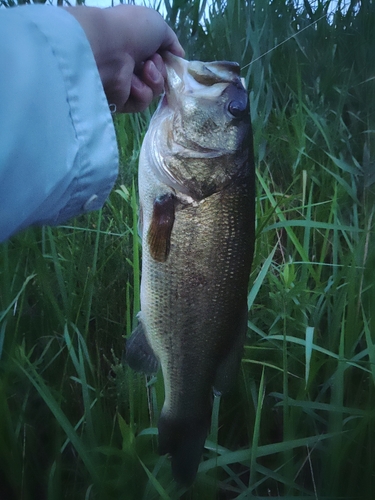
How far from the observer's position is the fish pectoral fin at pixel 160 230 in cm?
105

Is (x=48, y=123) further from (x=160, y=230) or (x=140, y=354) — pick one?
(x=140, y=354)

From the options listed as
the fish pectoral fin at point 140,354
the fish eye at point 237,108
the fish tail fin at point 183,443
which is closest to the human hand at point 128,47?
the fish eye at point 237,108

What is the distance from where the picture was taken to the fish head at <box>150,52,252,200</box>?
3.68 ft

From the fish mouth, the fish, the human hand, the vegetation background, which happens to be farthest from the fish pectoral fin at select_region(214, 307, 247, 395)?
the human hand

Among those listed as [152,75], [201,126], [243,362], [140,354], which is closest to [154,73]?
[152,75]

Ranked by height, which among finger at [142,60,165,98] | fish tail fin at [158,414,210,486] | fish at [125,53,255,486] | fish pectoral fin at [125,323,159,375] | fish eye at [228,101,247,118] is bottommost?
fish tail fin at [158,414,210,486]

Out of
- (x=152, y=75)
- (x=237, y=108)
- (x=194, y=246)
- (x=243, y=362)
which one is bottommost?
(x=243, y=362)

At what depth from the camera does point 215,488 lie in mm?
1114

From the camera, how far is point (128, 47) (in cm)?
120

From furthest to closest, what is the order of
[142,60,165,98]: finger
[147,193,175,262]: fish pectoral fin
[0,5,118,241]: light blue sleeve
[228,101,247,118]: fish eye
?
[142,60,165,98]: finger, [228,101,247,118]: fish eye, [147,193,175,262]: fish pectoral fin, [0,5,118,241]: light blue sleeve

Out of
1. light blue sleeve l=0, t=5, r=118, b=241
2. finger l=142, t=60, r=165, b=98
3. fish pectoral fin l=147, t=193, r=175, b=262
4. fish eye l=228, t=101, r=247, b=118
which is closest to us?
light blue sleeve l=0, t=5, r=118, b=241

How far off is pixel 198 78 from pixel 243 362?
2.66ft

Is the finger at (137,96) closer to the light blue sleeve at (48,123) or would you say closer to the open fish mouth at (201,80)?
the open fish mouth at (201,80)

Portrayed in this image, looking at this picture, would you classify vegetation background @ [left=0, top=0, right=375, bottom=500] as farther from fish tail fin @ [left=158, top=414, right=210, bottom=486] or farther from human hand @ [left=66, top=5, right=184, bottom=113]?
human hand @ [left=66, top=5, right=184, bottom=113]
